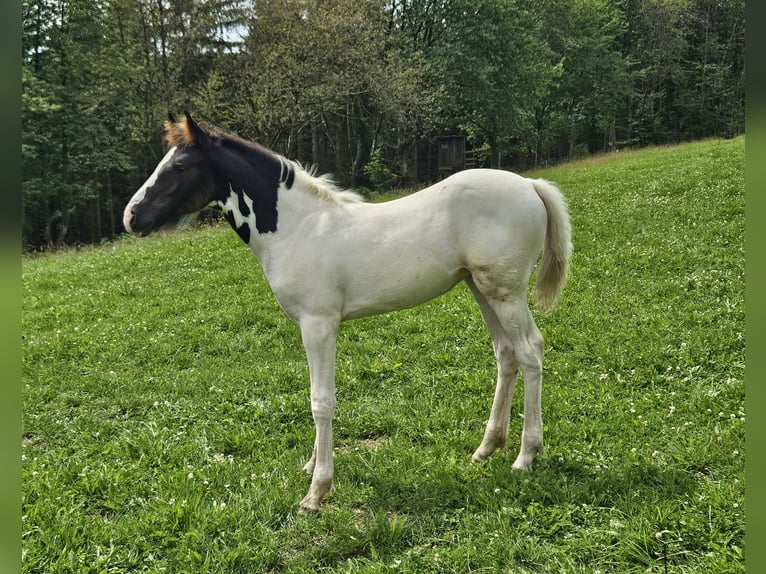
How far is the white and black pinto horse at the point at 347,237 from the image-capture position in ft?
11.2

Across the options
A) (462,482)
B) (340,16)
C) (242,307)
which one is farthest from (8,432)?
(340,16)

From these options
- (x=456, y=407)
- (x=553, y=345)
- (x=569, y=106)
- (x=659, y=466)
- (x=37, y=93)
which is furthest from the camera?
(x=569, y=106)

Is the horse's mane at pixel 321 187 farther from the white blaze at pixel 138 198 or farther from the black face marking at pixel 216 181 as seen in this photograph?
the white blaze at pixel 138 198

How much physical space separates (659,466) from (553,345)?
239 centimetres

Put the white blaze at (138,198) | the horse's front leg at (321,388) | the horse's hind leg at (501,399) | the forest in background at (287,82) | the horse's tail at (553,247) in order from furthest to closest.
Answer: the forest in background at (287,82), the horse's hind leg at (501,399), the horse's tail at (553,247), the horse's front leg at (321,388), the white blaze at (138,198)

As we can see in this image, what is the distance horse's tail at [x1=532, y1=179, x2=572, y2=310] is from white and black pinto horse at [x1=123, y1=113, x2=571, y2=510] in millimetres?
12

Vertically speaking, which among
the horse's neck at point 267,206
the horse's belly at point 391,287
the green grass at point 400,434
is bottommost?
the green grass at point 400,434

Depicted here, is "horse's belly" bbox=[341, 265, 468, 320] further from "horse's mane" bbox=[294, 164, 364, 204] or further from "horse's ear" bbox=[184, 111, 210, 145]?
"horse's ear" bbox=[184, 111, 210, 145]

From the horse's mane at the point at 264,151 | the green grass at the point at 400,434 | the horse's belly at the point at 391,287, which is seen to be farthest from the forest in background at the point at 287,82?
the horse's belly at the point at 391,287

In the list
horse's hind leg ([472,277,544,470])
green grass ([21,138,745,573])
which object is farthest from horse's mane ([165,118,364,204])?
green grass ([21,138,745,573])

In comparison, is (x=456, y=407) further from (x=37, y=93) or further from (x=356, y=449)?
(x=37, y=93)

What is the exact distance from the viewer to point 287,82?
19.7m

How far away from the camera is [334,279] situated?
11.4 ft

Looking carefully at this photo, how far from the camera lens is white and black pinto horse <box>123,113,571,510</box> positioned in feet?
11.2
